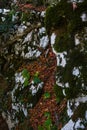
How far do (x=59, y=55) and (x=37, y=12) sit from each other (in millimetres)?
2929

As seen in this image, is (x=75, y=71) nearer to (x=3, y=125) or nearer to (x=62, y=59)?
(x=62, y=59)

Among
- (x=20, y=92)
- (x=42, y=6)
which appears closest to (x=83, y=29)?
(x=20, y=92)

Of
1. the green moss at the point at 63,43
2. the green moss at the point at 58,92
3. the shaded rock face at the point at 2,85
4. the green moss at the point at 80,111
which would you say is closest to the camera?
the green moss at the point at 80,111

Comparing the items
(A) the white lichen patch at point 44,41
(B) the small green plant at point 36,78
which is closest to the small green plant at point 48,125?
(B) the small green plant at point 36,78

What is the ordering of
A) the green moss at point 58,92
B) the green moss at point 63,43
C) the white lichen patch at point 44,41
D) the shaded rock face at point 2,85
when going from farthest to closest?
the white lichen patch at point 44,41 < the shaded rock face at point 2,85 < the green moss at point 58,92 < the green moss at point 63,43

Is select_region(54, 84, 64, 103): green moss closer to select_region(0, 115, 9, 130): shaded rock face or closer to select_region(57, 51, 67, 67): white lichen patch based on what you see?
select_region(57, 51, 67, 67): white lichen patch

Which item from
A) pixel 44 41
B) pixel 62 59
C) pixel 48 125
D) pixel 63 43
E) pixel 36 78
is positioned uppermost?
pixel 63 43

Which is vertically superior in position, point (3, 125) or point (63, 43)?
point (63, 43)

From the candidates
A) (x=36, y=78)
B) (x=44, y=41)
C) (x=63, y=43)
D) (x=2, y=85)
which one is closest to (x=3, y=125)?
(x=2, y=85)

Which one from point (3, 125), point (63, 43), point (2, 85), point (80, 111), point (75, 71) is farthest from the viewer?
point (2, 85)

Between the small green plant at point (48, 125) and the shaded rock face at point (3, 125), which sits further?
the shaded rock face at point (3, 125)

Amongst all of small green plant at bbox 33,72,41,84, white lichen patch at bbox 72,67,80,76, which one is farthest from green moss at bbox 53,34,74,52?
small green plant at bbox 33,72,41,84

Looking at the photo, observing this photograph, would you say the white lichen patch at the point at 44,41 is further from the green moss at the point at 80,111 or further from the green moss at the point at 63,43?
the green moss at the point at 80,111

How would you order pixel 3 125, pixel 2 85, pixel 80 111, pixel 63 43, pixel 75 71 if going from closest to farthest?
1. pixel 80 111
2. pixel 75 71
3. pixel 63 43
4. pixel 3 125
5. pixel 2 85
